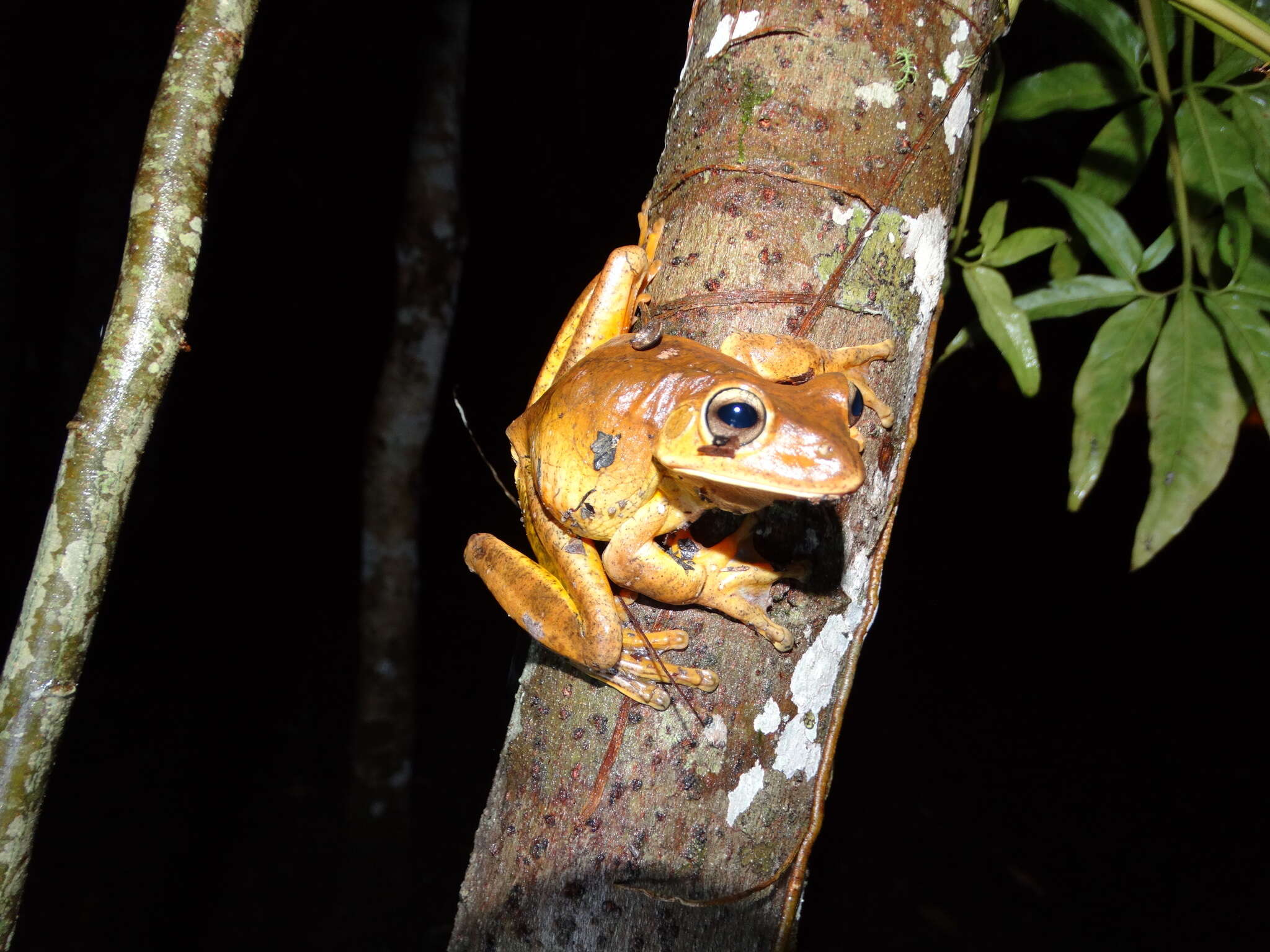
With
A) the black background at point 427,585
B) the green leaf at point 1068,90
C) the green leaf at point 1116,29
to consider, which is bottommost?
the black background at point 427,585

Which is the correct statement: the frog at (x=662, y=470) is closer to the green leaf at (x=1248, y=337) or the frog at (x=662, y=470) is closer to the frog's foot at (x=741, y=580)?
the frog's foot at (x=741, y=580)

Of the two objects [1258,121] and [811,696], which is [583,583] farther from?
[1258,121]

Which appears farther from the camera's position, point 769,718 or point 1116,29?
point 1116,29

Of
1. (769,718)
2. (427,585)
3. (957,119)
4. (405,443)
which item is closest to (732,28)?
(957,119)

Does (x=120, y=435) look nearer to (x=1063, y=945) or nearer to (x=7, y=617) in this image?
(x=7, y=617)

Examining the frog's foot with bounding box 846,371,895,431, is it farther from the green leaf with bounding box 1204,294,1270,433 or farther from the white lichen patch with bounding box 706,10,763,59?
the green leaf with bounding box 1204,294,1270,433

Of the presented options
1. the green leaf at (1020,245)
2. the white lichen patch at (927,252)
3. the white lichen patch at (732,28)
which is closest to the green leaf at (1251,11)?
the green leaf at (1020,245)
